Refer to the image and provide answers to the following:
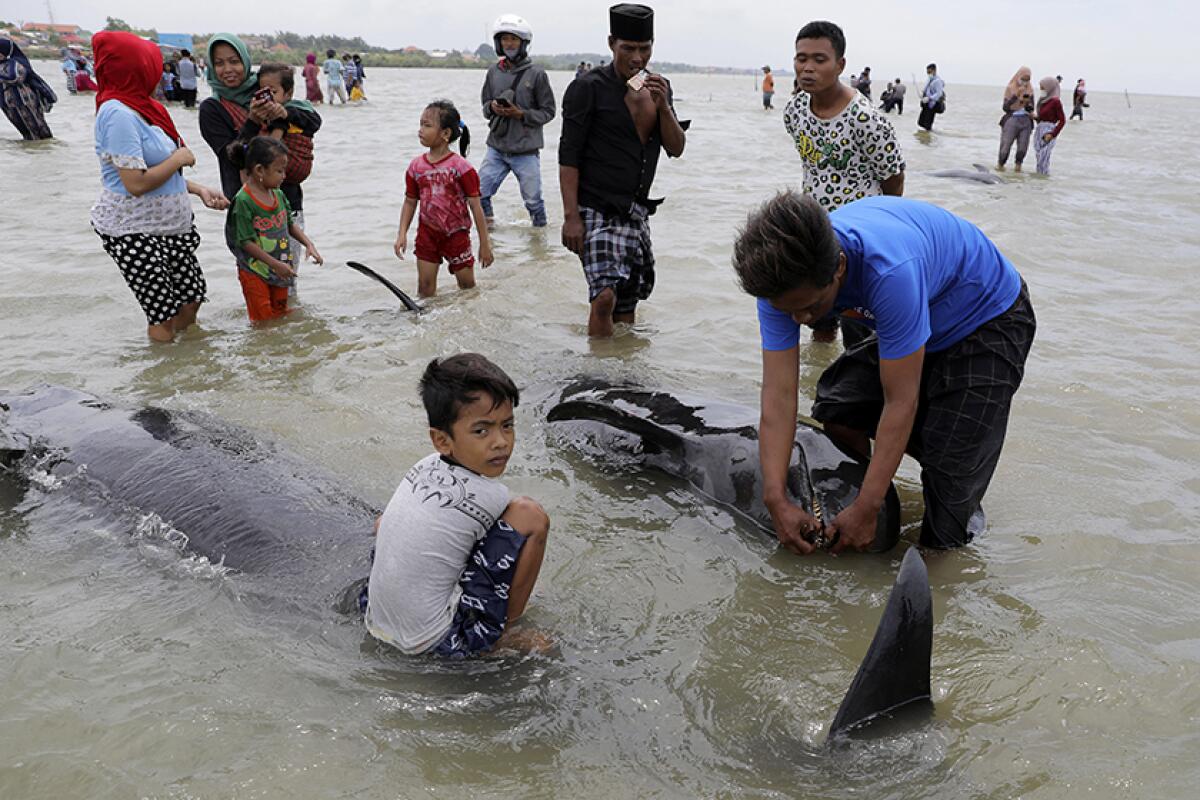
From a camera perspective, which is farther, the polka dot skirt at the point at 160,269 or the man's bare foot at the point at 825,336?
the man's bare foot at the point at 825,336

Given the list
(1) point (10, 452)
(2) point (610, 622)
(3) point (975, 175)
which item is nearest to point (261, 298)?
(1) point (10, 452)

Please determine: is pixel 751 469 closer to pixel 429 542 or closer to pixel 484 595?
pixel 484 595

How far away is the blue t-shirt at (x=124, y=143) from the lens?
195 inches

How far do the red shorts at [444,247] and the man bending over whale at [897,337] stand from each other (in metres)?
3.99

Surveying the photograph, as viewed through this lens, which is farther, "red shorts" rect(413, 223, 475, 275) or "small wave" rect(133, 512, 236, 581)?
"red shorts" rect(413, 223, 475, 275)

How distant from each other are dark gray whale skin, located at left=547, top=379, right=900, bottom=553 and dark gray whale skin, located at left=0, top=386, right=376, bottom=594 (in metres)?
1.30

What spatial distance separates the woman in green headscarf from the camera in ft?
19.0

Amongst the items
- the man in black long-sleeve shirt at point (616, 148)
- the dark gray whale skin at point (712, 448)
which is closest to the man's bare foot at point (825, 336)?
the man in black long-sleeve shirt at point (616, 148)

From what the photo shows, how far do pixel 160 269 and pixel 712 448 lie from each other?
382cm

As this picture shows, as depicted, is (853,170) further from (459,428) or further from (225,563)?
(225,563)

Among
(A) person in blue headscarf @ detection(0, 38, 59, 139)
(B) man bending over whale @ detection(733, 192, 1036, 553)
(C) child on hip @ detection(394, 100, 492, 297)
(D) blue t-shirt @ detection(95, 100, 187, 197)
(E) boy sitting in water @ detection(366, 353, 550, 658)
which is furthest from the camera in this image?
(A) person in blue headscarf @ detection(0, 38, 59, 139)

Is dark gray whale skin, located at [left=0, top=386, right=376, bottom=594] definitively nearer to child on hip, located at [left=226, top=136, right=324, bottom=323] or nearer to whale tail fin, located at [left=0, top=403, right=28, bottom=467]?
whale tail fin, located at [left=0, top=403, right=28, bottom=467]

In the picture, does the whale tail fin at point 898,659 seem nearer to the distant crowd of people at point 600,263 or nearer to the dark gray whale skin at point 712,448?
the distant crowd of people at point 600,263

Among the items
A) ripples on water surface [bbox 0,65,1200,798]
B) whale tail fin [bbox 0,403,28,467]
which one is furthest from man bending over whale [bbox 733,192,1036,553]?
whale tail fin [bbox 0,403,28,467]
